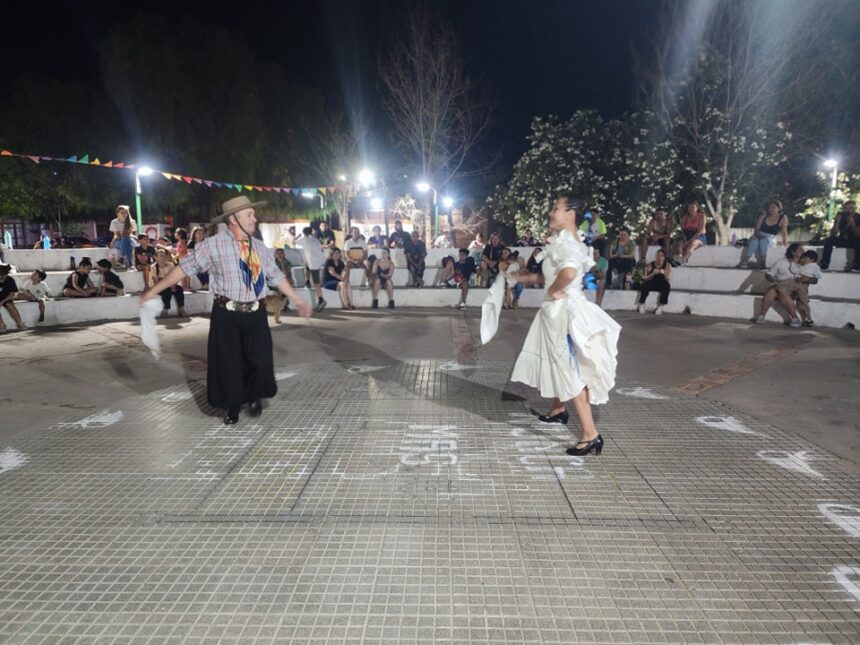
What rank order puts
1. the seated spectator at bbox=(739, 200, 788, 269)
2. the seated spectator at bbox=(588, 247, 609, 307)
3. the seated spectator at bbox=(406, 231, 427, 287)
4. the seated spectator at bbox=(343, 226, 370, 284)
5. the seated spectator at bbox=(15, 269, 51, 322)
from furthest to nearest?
the seated spectator at bbox=(406, 231, 427, 287)
the seated spectator at bbox=(343, 226, 370, 284)
the seated spectator at bbox=(739, 200, 788, 269)
the seated spectator at bbox=(588, 247, 609, 307)
the seated spectator at bbox=(15, 269, 51, 322)

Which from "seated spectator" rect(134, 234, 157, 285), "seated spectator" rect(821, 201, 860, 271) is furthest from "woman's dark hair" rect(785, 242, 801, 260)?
"seated spectator" rect(134, 234, 157, 285)

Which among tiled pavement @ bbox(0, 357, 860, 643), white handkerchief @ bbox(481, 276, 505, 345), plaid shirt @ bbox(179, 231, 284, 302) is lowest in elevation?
tiled pavement @ bbox(0, 357, 860, 643)

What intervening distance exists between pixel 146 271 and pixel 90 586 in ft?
34.4

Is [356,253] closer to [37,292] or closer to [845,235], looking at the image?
[37,292]

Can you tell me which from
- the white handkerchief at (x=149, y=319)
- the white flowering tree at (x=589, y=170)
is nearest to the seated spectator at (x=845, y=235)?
the white flowering tree at (x=589, y=170)

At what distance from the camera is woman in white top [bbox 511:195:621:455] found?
4406mm

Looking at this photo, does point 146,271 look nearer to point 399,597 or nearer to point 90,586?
point 90,586

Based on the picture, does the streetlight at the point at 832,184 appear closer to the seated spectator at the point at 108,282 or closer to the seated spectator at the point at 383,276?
the seated spectator at the point at 383,276

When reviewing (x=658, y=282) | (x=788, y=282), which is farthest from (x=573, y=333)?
(x=658, y=282)

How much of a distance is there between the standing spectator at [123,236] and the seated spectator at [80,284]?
1.94m

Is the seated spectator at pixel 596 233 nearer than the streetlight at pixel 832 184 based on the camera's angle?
Yes

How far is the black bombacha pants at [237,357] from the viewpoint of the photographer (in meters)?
4.93

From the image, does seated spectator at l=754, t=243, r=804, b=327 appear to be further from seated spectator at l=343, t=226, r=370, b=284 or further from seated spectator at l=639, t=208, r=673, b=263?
seated spectator at l=343, t=226, r=370, b=284

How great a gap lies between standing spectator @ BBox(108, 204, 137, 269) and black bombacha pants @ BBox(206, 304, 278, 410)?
10256 mm
